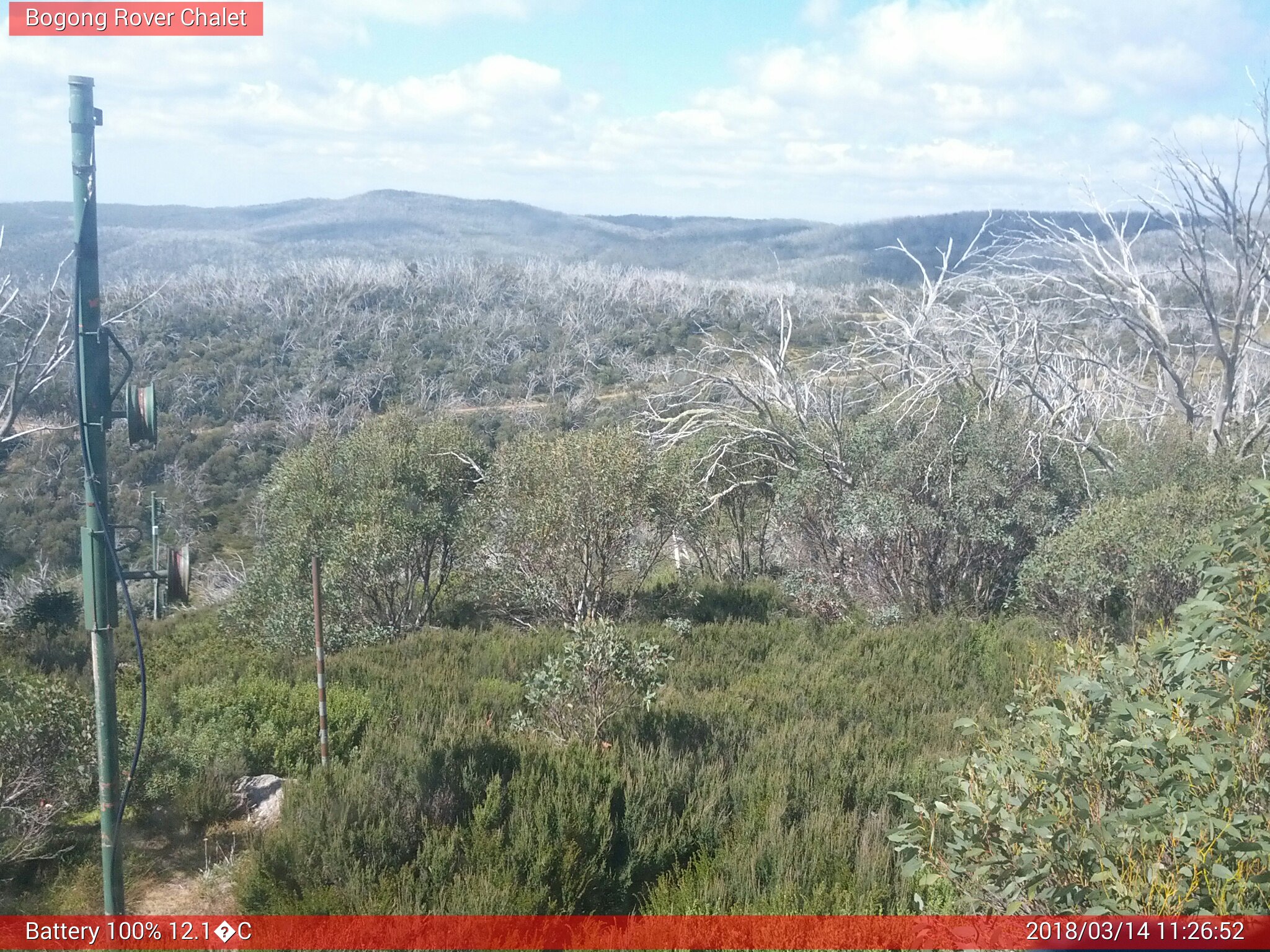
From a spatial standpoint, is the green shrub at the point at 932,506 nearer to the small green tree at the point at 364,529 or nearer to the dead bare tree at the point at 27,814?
the small green tree at the point at 364,529

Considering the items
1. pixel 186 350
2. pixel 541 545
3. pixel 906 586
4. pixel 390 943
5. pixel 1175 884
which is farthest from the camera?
pixel 186 350

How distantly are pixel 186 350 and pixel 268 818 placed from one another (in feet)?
137

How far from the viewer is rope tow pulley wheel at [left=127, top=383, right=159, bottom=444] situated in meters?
3.55

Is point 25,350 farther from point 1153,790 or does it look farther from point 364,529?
point 1153,790

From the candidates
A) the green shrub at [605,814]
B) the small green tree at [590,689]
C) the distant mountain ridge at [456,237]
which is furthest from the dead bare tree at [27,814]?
the distant mountain ridge at [456,237]

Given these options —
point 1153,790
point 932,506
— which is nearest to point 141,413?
point 1153,790

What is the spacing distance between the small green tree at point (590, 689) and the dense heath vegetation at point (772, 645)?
0.08ft

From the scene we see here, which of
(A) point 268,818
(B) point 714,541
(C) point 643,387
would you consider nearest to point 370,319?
(C) point 643,387

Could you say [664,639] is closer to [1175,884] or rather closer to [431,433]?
[431,433]

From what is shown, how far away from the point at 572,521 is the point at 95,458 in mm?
8055

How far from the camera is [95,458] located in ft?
11.7

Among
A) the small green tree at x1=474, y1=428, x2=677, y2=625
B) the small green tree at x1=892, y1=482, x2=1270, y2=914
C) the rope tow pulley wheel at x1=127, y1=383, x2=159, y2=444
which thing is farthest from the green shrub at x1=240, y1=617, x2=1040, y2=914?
the small green tree at x1=474, y1=428, x2=677, y2=625

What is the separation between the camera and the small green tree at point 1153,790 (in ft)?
8.34

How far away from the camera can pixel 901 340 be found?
13461 mm
